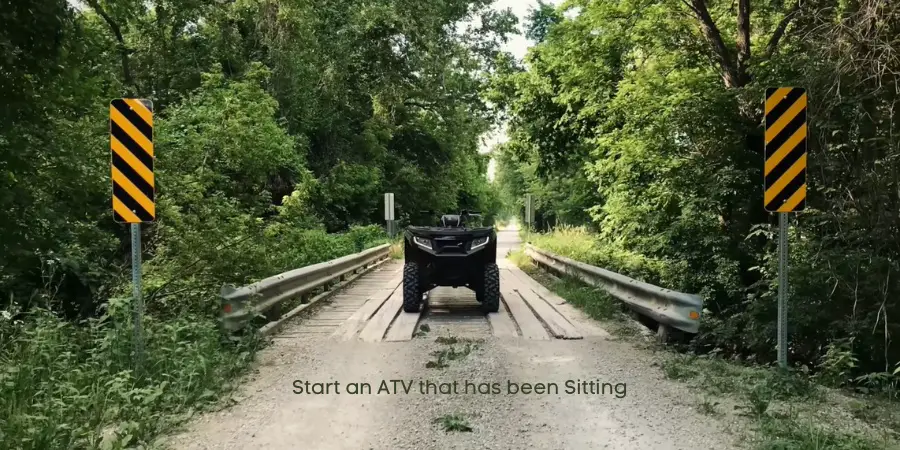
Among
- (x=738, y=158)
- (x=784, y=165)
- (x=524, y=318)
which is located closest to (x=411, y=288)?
(x=524, y=318)

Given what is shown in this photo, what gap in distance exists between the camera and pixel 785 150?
212 inches

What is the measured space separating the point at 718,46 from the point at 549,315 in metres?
5.11

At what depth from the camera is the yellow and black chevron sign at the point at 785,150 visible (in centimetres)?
532

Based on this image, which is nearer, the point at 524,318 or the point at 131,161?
the point at 131,161

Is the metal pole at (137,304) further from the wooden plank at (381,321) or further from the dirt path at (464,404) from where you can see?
the wooden plank at (381,321)

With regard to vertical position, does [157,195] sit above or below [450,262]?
above

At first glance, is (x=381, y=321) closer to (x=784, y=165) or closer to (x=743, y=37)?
(x=784, y=165)

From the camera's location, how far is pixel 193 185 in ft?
29.0

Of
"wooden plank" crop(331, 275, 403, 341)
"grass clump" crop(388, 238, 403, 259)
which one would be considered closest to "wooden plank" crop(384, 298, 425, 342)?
"wooden plank" crop(331, 275, 403, 341)

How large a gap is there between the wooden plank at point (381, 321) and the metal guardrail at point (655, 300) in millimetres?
3323

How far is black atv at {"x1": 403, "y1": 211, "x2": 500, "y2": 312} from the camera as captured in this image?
9.31 metres

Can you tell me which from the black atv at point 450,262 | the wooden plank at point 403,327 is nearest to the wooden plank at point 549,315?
the black atv at point 450,262

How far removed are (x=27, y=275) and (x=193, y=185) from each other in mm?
2431

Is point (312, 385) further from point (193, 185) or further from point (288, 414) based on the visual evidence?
point (193, 185)
